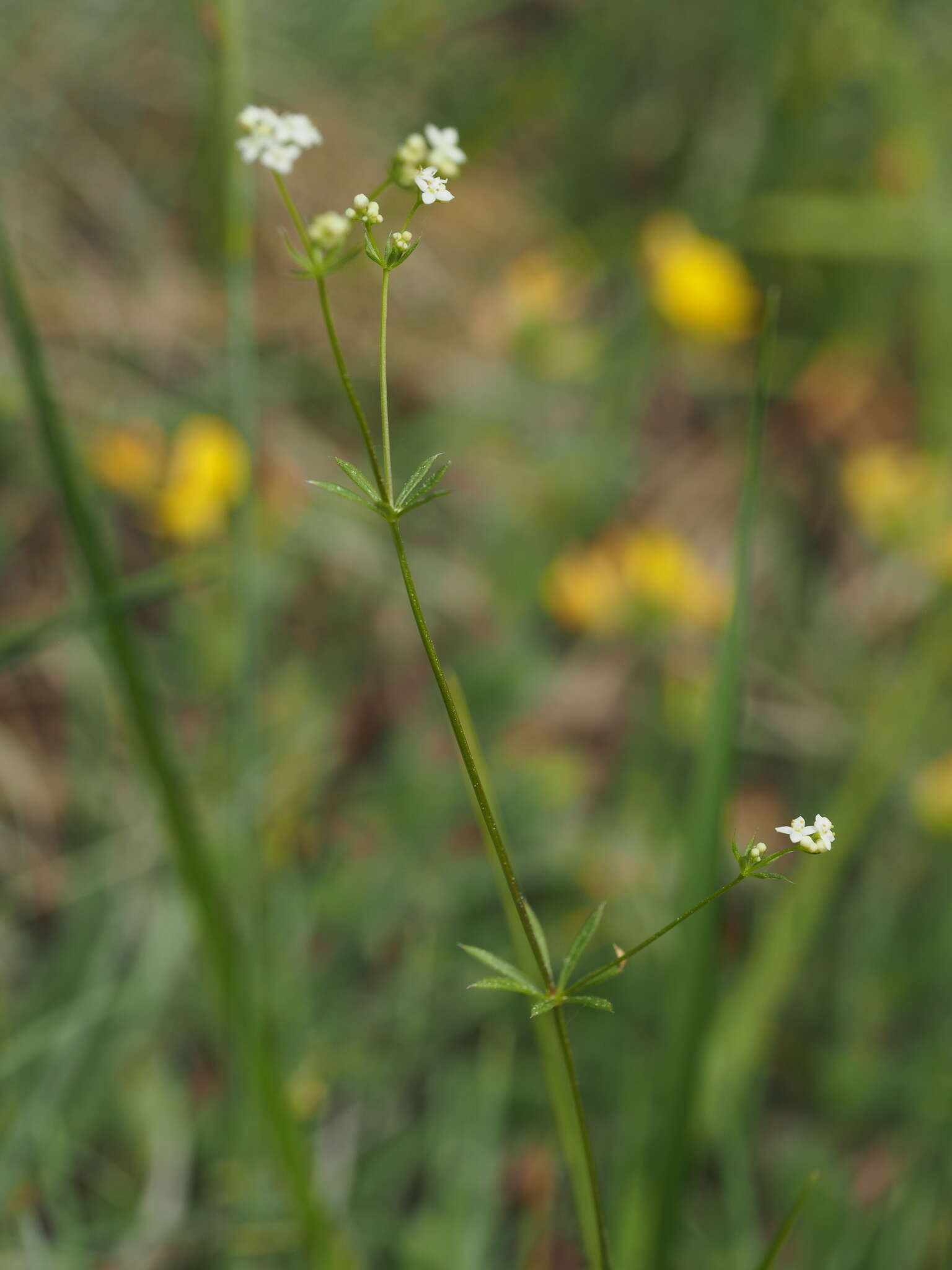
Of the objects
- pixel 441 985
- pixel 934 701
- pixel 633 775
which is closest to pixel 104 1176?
pixel 441 985

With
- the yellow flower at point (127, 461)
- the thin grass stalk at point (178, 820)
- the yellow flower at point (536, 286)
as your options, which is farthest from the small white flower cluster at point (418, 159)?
the yellow flower at point (536, 286)

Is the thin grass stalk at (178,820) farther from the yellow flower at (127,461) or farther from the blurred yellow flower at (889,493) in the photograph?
the blurred yellow flower at (889,493)

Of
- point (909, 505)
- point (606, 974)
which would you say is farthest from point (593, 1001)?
point (909, 505)

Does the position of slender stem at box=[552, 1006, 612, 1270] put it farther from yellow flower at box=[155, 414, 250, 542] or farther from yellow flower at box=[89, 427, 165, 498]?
yellow flower at box=[89, 427, 165, 498]

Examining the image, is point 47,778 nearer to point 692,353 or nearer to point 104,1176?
point 104,1176

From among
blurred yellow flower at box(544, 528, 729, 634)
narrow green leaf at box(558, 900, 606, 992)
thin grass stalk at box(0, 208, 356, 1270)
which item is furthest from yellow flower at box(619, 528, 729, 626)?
narrow green leaf at box(558, 900, 606, 992)

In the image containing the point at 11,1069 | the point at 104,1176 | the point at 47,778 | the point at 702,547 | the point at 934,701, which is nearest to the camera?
the point at 11,1069

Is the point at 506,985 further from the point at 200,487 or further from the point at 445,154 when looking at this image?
the point at 200,487
